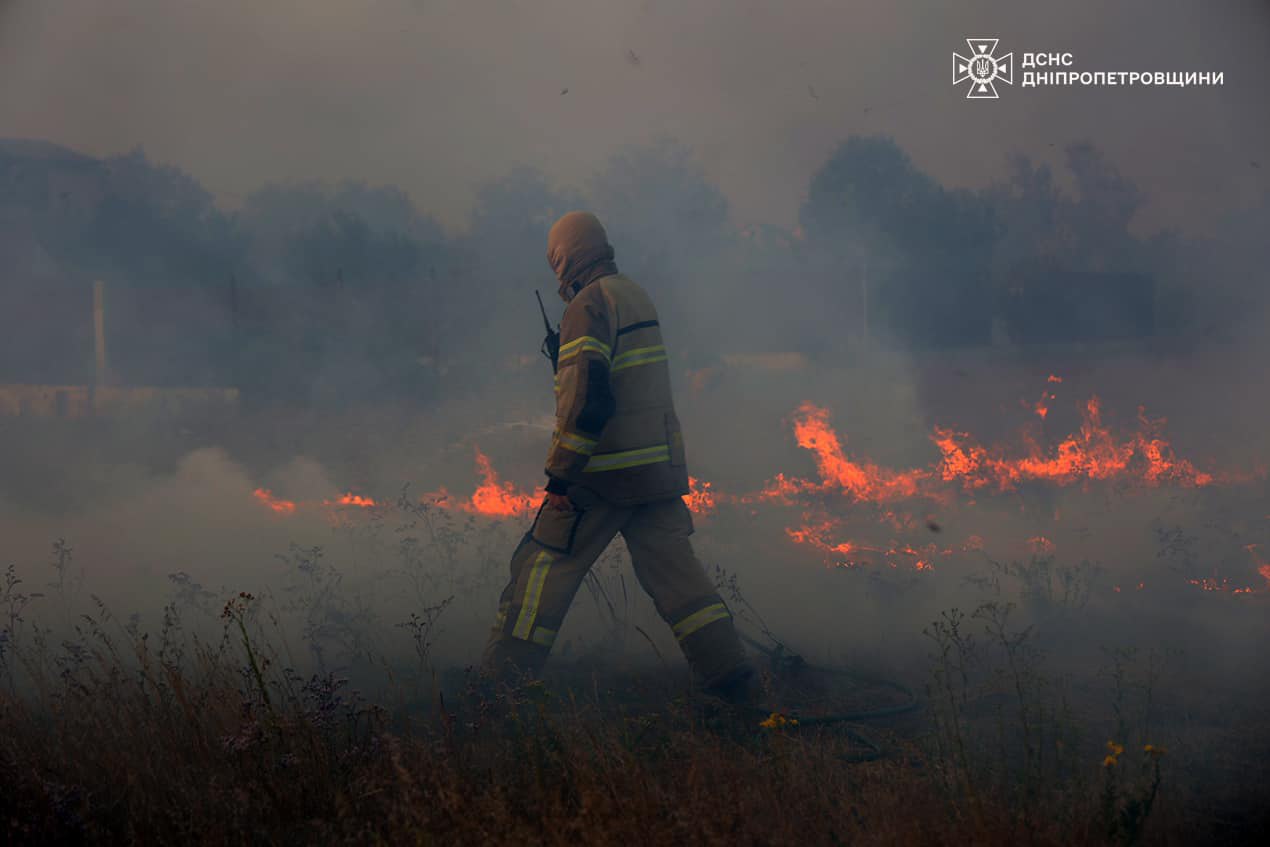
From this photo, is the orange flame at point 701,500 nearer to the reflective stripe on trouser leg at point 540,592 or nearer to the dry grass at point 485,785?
the reflective stripe on trouser leg at point 540,592

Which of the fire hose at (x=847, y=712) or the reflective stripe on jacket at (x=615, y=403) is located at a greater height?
the reflective stripe on jacket at (x=615, y=403)

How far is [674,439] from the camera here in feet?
13.7

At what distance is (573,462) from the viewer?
3920 mm

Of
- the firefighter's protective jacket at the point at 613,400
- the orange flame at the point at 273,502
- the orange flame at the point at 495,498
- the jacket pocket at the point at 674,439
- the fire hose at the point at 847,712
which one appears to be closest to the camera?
the fire hose at the point at 847,712

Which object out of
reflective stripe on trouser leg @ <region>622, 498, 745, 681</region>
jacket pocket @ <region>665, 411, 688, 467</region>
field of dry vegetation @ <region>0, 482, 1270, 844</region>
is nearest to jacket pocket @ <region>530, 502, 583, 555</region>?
reflective stripe on trouser leg @ <region>622, 498, 745, 681</region>

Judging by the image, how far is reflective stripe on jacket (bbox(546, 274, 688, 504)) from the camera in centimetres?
392

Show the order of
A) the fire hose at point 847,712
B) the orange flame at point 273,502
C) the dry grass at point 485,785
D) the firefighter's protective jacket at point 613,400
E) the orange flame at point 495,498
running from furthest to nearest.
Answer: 1. the orange flame at point 273,502
2. the orange flame at point 495,498
3. the firefighter's protective jacket at point 613,400
4. the fire hose at point 847,712
5. the dry grass at point 485,785

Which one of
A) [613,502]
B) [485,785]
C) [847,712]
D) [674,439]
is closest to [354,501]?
[613,502]

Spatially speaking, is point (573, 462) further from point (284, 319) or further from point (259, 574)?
point (284, 319)

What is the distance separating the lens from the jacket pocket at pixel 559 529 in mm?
3988

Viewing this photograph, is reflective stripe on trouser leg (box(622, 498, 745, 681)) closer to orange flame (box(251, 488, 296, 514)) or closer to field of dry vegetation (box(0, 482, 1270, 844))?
field of dry vegetation (box(0, 482, 1270, 844))

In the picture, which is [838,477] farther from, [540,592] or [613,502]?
[540,592]

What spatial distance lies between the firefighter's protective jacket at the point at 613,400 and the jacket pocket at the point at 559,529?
140 millimetres

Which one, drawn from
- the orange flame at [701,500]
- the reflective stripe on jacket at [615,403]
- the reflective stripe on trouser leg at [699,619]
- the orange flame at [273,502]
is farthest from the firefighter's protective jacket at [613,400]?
the orange flame at [273,502]
